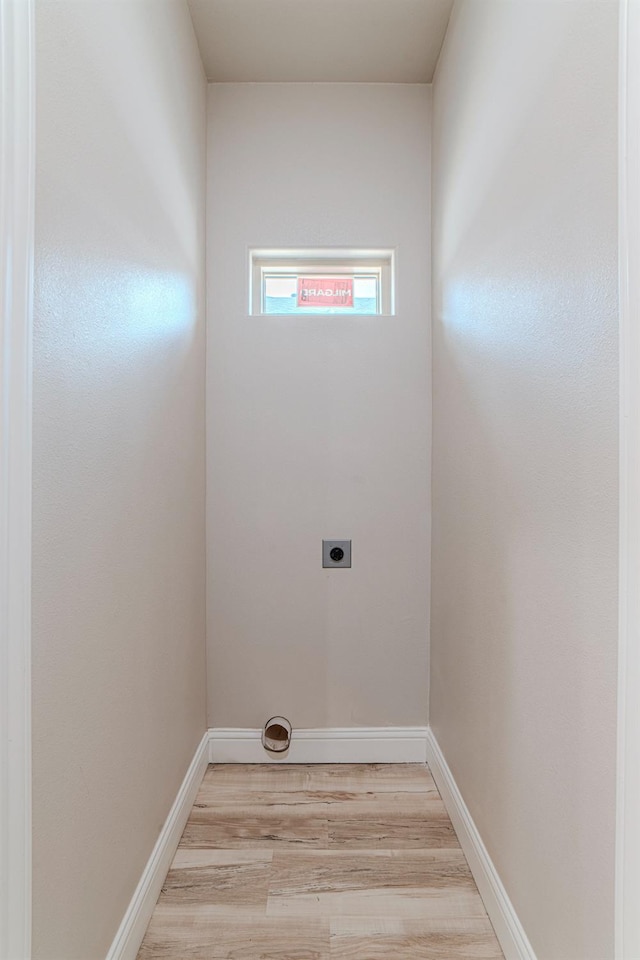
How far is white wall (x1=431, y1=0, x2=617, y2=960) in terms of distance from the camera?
98 centimetres

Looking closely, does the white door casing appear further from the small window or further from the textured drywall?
the small window

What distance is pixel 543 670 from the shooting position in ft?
3.99

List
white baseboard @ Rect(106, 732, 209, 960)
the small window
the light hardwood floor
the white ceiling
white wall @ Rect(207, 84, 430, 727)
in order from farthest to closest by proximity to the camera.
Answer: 1. the small window
2. white wall @ Rect(207, 84, 430, 727)
3. the white ceiling
4. the light hardwood floor
5. white baseboard @ Rect(106, 732, 209, 960)

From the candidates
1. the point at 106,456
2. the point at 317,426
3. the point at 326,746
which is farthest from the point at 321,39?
the point at 326,746

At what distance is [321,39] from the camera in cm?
210

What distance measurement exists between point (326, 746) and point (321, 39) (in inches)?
103

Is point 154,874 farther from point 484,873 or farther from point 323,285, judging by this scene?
point 323,285

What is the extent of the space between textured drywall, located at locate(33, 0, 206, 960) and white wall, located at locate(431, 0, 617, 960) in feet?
2.93

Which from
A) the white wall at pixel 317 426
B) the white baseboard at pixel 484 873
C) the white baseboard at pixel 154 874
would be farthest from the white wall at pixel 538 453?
the white baseboard at pixel 154 874

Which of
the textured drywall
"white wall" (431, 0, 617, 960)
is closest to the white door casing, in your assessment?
the textured drywall

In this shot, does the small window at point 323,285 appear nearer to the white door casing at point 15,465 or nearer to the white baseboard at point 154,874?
the white door casing at point 15,465

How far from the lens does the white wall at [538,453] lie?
0.98 meters

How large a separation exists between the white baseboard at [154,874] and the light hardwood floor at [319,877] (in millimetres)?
33

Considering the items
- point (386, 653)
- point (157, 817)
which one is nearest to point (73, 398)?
point (157, 817)
